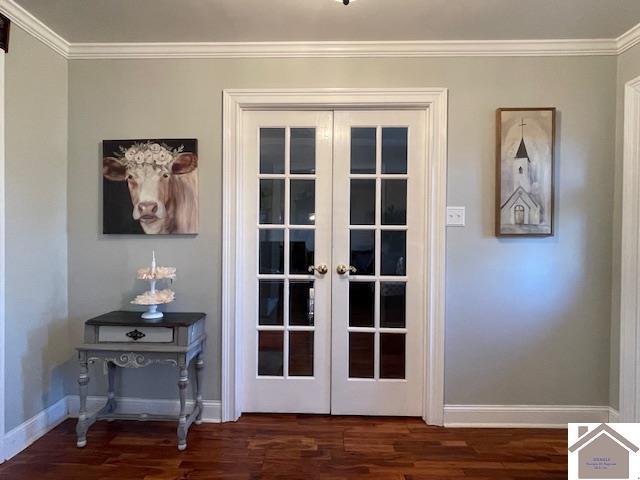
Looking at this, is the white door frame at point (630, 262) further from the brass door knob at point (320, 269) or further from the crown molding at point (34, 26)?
the crown molding at point (34, 26)

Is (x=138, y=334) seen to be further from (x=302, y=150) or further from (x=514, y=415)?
(x=514, y=415)

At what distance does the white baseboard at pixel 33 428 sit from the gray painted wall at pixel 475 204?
0.46 metres

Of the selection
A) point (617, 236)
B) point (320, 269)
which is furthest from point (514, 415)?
point (320, 269)

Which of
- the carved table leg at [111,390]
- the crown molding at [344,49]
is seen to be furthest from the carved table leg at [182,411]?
the crown molding at [344,49]

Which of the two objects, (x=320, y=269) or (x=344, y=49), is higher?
(x=344, y=49)

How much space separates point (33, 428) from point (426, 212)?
2617 mm

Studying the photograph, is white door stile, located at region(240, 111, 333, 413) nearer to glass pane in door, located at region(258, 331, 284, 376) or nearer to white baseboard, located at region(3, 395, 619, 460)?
glass pane in door, located at region(258, 331, 284, 376)

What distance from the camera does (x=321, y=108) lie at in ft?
7.97

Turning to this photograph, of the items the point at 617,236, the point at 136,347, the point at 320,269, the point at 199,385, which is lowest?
the point at 199,385

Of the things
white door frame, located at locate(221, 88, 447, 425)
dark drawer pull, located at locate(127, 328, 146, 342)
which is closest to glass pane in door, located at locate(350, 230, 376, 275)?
white door frame, located at locate(221, 88, 447, 425)

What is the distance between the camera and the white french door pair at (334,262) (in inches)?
96.2

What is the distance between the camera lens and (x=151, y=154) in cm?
239

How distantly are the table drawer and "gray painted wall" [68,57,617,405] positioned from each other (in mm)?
311

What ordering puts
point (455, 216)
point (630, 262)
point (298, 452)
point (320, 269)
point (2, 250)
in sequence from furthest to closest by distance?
point (320, 269) → point (455, 216) → point (630, 262) → point (298, 452) → point (2, 250)
